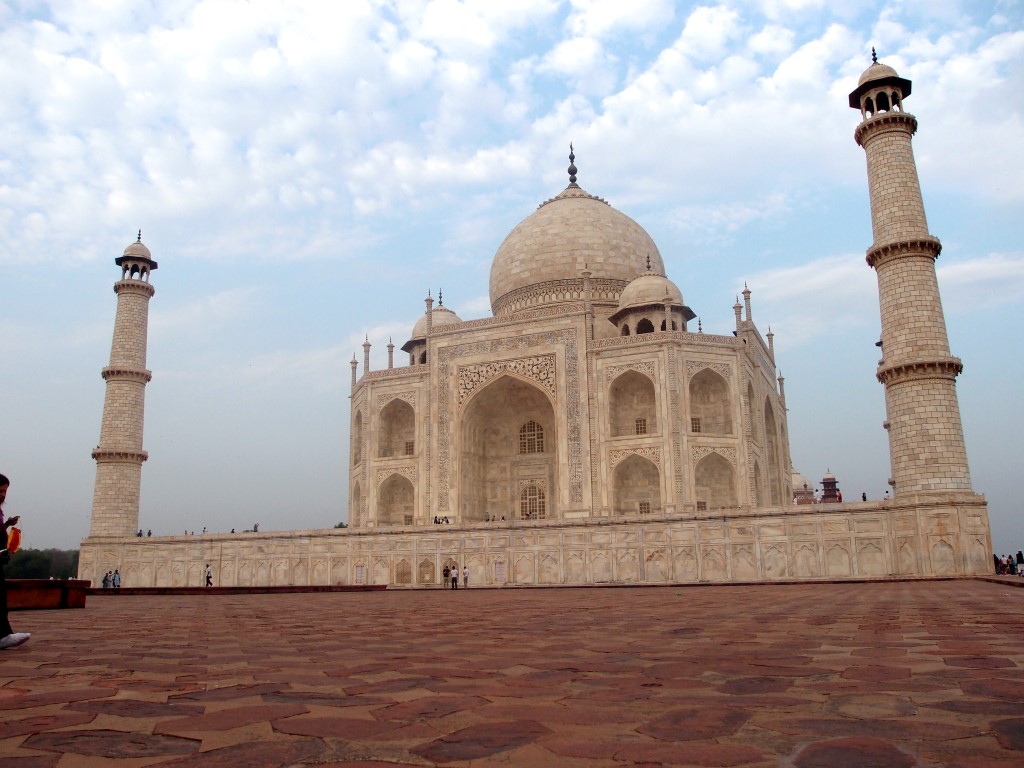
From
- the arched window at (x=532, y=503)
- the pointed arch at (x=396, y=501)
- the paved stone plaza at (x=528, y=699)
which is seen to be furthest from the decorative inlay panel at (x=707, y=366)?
the paved stone plaza at (x=528, y=699)

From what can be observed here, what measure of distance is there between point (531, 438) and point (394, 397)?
451 centimetres

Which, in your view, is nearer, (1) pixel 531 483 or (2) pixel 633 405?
(2) pixel 633 405

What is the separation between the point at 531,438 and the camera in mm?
26891

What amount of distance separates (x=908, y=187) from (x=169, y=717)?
18.5 metres

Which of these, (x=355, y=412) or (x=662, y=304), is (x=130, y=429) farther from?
(x=662, y=304)

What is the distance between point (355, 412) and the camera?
2803cm

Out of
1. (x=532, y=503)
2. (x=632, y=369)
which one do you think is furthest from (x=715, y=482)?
(x=532, y=503)

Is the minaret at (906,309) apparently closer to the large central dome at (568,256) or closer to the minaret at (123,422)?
the large central dome at (568,256)

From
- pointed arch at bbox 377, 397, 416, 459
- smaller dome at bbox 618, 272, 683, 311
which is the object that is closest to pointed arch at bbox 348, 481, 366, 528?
pointed arch at bbox 377, 397, 416, 459

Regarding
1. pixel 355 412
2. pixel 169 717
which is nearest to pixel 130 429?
pixel 355 412

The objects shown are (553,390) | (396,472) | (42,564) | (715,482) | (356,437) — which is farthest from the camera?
(42,564)

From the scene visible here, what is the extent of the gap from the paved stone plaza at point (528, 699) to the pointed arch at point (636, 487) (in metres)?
18.7

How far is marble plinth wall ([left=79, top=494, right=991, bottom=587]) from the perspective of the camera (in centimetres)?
1566

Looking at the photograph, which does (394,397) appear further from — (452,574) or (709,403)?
(709,403)
